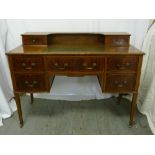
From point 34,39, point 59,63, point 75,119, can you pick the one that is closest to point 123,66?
point 59,63

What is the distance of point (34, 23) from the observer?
2057 mm

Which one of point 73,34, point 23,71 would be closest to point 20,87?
point 23,71

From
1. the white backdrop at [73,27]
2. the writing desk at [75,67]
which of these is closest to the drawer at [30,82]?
the writing desk at [75,67]

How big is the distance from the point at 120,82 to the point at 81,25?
2.90 ft

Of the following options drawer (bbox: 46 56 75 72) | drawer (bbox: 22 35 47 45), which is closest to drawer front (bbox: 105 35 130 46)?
drawer (bbox: 46 56 75 72)

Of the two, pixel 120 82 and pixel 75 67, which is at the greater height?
pixel 75 67

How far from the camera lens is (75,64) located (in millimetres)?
1537

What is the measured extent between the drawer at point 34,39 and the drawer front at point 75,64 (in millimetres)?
408

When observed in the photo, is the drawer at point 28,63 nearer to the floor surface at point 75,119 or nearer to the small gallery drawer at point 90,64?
the small gallery drawer at point 90,64

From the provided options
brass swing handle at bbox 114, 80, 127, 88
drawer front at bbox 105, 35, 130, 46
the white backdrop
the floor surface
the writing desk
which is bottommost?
the floor surface

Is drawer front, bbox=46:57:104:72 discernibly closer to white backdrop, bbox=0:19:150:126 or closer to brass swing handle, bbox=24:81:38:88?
brass swing handle, bbox=24:81:38:88

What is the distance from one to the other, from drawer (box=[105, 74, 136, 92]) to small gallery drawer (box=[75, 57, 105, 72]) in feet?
0.43

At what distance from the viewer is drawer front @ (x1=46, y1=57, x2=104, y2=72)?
152 cm

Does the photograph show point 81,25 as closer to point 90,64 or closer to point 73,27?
point 73,27
